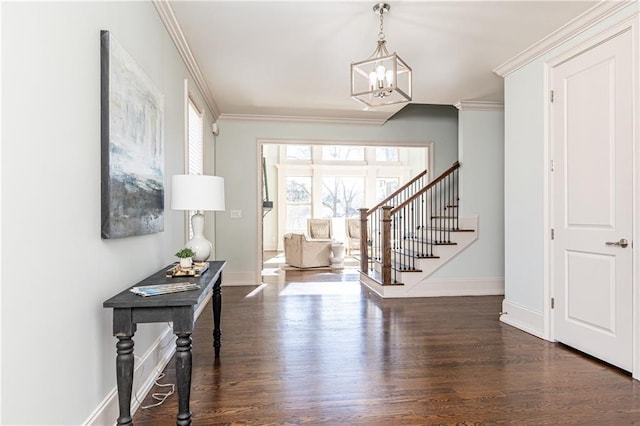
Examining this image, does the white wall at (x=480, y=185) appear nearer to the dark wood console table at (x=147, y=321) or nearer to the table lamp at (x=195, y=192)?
the table lamp at (x=195, y=192)

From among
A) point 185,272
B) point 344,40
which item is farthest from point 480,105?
point 185,272

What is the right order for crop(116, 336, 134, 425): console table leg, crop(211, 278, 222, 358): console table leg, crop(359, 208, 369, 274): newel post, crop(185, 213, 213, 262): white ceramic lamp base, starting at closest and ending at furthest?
crop(116, 336, 134, 425): console table leg < crop(185, 213, 213, 262): white ceramic lamp base < crop(211, 278, 222, 358): console table leg < crop(359, 208, 369, 274): newel post

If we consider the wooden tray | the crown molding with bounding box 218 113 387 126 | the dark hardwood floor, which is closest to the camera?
the dark hardwood floor

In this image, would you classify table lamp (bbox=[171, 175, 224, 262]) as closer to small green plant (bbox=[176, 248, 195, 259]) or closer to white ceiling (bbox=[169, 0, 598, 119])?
small green plant (bbox=[176, 248, 195, 259])

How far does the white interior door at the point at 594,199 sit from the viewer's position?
254 centimetres

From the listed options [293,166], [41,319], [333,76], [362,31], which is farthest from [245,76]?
[293,166]

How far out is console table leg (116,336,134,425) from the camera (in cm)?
161

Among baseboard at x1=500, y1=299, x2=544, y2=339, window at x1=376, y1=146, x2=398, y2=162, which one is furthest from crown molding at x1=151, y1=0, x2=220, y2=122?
window at x1=376, y1=146, x2=398, y2=162

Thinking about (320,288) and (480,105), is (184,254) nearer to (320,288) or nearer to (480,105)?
(320,288)

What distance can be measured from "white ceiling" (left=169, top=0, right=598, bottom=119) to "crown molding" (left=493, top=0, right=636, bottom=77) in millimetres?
59

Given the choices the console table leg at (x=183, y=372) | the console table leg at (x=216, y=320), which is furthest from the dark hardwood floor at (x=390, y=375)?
the console table leg at (x=183, y=372)

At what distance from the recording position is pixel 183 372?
174 cm

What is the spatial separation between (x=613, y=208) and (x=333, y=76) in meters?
2.85

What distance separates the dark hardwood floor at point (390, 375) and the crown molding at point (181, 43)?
2541 millimetres
